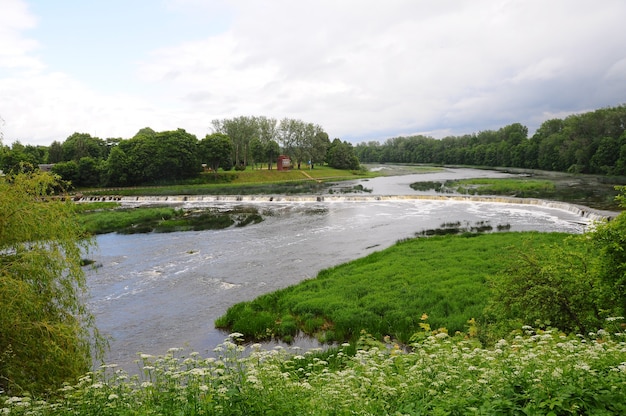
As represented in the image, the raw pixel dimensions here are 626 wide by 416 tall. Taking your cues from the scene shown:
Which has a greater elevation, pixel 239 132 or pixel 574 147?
pixel 239 132

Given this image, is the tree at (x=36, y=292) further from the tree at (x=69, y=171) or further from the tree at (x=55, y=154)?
the tree at (x=55, y=154)

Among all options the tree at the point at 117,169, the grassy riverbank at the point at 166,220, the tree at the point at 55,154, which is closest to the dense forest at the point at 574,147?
the grassy riverbank at the point at 166,220

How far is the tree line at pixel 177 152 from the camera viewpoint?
296 ft

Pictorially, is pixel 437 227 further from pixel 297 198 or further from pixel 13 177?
pixel 13 177

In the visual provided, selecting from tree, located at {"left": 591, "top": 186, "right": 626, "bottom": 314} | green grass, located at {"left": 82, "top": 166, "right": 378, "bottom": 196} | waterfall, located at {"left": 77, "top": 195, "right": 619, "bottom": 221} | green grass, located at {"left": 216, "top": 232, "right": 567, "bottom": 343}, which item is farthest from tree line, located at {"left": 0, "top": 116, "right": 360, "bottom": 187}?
tree, located at {"left": 591, "top": 186, "right": 626, "bottom": 314}

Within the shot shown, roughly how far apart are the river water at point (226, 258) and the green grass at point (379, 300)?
1.95 meters

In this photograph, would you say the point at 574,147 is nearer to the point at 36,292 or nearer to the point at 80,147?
the point at 36,292

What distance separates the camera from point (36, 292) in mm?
10516

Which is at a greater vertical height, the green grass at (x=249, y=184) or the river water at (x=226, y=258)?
the green grass at (x=249, y=184)

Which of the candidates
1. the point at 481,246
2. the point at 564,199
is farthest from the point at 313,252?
the point at 564,199

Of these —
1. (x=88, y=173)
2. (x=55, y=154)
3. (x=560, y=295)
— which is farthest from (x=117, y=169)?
(x=560, y=295)

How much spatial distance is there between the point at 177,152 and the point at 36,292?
9013 centimetres

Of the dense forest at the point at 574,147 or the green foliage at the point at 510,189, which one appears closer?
the green foliage at the point at 510,189

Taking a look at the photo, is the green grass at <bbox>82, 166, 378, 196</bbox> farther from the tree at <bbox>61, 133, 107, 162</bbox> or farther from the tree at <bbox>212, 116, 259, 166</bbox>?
the tree at <bbox>61, 133, 107, 162</bbox>
